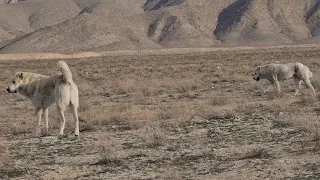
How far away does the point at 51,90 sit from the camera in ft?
37.8

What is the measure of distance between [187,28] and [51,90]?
139 metres

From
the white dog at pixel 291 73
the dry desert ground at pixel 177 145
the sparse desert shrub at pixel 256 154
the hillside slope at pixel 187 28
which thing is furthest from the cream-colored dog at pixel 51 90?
the hillside slope at pixel 187 28

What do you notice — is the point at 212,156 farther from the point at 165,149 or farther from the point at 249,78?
the point at 249,78

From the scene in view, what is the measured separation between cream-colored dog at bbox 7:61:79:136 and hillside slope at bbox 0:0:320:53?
388 feet

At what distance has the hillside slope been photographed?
136625 millimetres

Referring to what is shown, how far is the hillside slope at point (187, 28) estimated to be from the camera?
137 m

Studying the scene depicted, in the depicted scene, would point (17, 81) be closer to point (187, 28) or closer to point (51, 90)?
point (51, 90)

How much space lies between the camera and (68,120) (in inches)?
543

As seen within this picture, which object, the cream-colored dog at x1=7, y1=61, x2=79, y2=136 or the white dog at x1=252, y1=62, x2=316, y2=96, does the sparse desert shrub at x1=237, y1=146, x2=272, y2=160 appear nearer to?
the cream-colored dog at x1=7, y1=61, x2=79, y2=136

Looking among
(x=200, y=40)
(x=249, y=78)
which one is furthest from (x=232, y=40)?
(x=249, y=78)

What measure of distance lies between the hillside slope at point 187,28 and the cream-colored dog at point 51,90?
118 metres

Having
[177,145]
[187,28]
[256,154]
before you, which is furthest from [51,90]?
[187,28]

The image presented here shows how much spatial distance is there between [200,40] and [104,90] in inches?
4744

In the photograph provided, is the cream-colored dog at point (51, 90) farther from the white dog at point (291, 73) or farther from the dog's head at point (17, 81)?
the white dog at point (291, 73)
